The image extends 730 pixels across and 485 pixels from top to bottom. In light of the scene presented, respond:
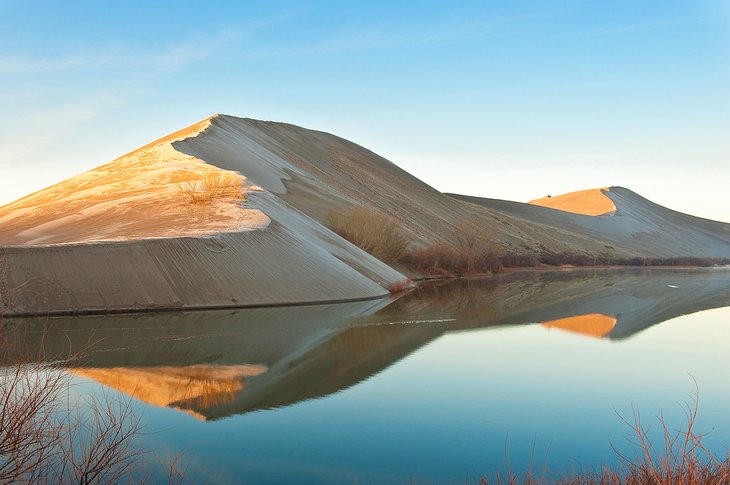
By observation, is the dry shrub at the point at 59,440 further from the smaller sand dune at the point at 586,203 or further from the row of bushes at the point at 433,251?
the smaller sand dune at the point at 586,203

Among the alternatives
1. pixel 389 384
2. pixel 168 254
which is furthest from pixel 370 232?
pixel 389 384

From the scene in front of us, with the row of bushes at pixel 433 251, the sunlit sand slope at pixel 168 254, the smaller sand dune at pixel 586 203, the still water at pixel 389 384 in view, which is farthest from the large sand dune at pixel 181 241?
the smaller sand dune at pixel 586 203

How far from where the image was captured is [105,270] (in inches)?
1051

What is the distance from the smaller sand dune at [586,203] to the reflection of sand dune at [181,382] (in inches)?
4665

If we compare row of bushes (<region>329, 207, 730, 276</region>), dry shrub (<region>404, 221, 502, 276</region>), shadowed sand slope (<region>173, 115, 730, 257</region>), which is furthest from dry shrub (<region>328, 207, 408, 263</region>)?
dry shrub (<region>404, 221, 502, 276</region>)

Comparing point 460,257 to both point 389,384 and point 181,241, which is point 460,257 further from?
A: point 389,384

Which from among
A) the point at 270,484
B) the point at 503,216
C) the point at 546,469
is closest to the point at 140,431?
the point at 270,484

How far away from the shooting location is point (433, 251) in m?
55.4

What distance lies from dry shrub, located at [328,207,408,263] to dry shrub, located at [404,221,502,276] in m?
3.60

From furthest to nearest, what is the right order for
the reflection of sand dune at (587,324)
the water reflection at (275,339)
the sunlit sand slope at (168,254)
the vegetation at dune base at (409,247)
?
the vegetation at dune base at (409,247) < the sunlit sand slope at (168,254) < the reflection of sand dune at (587,324) < the water reflection at (275,339)

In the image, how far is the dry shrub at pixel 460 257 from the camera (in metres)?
53.8

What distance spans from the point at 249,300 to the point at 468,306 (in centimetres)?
1039

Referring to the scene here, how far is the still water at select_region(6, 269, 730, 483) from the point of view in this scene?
34.9ft

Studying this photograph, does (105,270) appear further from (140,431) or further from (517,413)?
(517,413)
